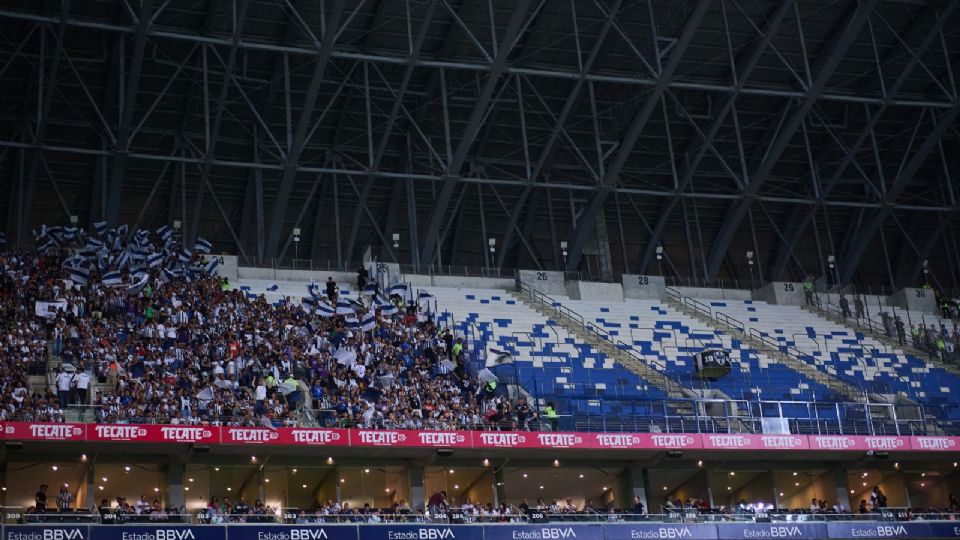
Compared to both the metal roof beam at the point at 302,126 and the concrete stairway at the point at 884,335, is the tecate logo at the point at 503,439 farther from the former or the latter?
the concrete stairway at the point at 884,335

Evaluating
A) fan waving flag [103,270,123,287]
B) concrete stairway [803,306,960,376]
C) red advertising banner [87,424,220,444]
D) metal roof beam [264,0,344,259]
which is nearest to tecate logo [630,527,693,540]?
red advertising banner [87,424,220,444]

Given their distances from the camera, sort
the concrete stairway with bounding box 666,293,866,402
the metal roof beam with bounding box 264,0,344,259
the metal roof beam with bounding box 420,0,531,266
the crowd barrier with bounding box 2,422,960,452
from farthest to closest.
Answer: the concrete stairway with bounding box 666,293,866,402 < the metal roof beam with bounding box 420,0,531,266 < the metal roof beam with bounding box 264,0,344,259 < the crowd barrier with bounding box 2,422,960,452

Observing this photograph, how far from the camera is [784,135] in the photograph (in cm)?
5512

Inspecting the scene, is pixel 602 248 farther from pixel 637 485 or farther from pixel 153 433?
pixel 153 433

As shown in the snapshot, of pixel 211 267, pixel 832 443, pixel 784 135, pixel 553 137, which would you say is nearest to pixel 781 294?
pixel 784 135

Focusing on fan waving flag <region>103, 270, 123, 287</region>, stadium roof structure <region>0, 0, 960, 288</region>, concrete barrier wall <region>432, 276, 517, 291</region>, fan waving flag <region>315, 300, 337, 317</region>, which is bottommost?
fan waving flag <region>315, 300, 337, 317</region>

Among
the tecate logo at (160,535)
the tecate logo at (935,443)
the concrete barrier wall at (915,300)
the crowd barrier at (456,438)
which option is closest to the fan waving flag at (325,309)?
the crowd barrier at (456,438)

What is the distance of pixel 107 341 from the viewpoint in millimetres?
41406

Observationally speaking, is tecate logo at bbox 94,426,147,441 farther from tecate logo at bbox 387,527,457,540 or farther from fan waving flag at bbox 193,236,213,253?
fan waving flag at bbox 193,236,213,253

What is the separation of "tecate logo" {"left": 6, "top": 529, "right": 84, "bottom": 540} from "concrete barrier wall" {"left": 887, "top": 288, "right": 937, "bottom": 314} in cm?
4136

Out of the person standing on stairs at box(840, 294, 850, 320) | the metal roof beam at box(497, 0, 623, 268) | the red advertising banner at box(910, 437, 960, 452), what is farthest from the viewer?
the person standing on stairs at box(840, 294, 850, 320)

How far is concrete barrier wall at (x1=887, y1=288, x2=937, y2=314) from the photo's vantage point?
63.0 metres

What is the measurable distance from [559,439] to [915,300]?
27.4m

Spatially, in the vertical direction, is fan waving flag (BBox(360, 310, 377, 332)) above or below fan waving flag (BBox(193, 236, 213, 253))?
below
